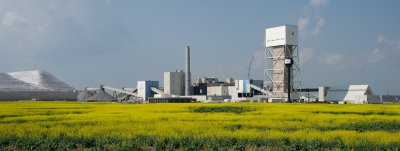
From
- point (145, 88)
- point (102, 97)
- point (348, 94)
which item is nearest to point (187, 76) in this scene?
point (145, 88)

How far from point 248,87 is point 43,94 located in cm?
7055

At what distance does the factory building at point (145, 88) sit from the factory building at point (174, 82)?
15.1 ft

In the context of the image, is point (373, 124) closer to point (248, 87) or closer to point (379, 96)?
point (379, 96)

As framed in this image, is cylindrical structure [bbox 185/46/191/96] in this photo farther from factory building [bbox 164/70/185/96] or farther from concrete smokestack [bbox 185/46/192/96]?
factory building [bbox 164/70/185/96]

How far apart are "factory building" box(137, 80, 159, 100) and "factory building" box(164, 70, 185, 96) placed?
15.1 ft

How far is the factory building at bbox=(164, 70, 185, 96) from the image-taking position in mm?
165250

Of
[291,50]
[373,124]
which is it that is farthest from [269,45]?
[373,124]

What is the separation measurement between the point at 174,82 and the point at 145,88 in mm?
9386

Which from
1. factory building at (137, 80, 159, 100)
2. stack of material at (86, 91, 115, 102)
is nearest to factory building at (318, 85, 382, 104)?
factory building at (137, 80, 159, 100)

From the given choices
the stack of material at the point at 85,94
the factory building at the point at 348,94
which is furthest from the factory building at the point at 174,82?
the factory building at the point at 348,94

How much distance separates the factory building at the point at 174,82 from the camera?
16525 cm

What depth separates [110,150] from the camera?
2178cm

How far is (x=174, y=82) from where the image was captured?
6550 inches

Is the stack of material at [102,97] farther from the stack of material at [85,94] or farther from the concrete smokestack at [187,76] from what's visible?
the concrete smokestack at [187,76]
